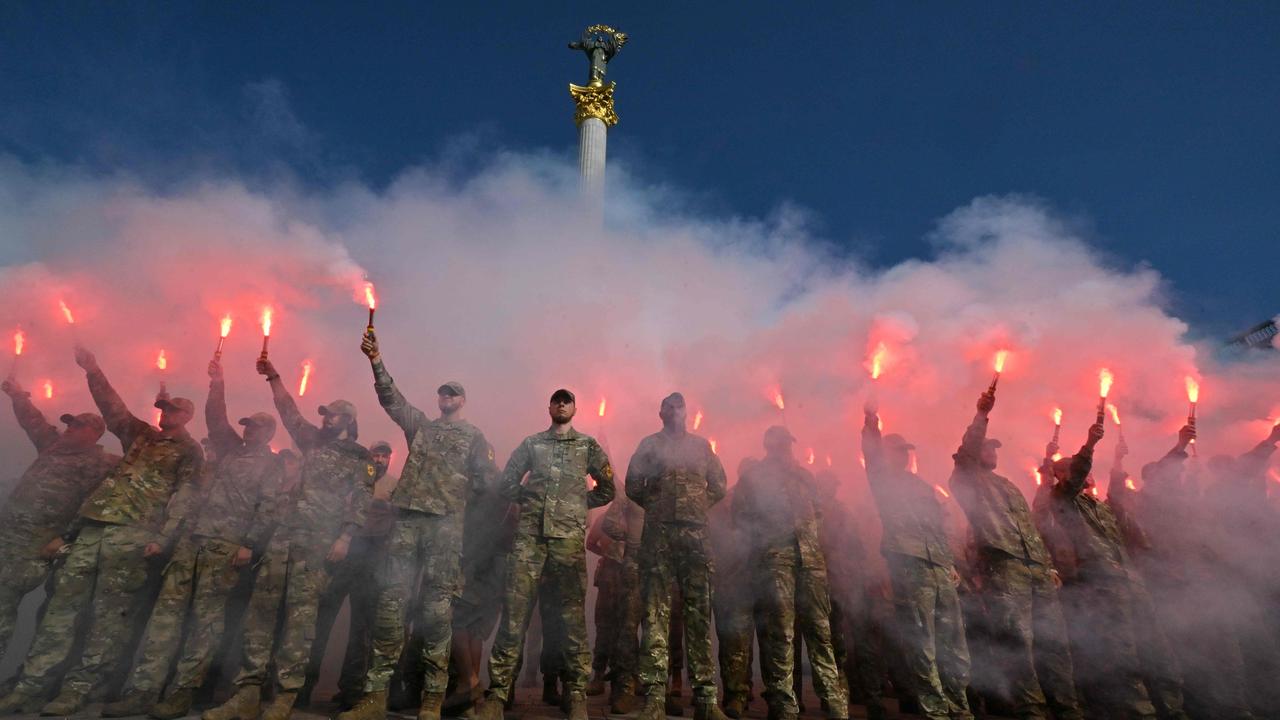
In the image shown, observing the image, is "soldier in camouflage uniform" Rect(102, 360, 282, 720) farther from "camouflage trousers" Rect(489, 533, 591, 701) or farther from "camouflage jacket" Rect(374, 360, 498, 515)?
"camouflage trousers" Rect(489, 533, 591, 701)

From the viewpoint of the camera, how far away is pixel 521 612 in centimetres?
529

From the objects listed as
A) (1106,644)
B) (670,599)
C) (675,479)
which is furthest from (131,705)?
(1106,644)

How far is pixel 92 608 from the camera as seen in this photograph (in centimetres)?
562

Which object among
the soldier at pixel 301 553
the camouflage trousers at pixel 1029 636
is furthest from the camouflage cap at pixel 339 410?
the camouflage trousers at pixel 1029 636

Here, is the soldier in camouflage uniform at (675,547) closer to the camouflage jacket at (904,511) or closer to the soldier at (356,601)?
the camouflage jacket at (904,511)

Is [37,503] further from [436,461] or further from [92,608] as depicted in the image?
[436,461]

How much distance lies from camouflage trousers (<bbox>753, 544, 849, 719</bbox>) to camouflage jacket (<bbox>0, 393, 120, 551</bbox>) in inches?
243

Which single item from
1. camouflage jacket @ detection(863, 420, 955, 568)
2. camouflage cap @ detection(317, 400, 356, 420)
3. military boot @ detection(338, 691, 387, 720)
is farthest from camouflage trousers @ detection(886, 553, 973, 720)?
camouflage cap @ detection(317, 400, 356, 420)

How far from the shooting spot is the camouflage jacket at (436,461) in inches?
221

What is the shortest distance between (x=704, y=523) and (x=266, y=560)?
11.6 feet

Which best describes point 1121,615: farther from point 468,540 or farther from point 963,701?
point 468,540

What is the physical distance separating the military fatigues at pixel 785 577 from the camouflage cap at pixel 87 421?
19.9 ft

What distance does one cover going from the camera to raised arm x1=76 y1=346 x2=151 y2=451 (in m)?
6.40

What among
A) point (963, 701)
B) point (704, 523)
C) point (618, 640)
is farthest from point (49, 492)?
point (963, 701)
